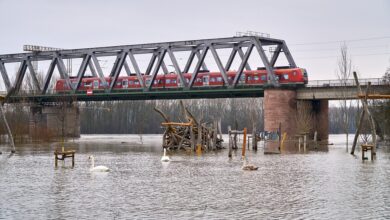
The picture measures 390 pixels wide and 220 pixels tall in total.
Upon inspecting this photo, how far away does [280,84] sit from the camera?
288 ft

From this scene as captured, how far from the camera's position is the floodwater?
1977 cm

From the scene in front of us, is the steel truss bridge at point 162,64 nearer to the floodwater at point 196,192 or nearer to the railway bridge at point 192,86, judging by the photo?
the railway bridge at point 192,86

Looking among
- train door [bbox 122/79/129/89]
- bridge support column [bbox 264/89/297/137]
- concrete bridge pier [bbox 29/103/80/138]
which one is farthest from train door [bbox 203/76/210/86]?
concrete bridge pier [bbox 29/103/80/138]

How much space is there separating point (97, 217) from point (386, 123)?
5866 cm

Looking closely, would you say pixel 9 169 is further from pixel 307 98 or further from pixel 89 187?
pixel 307 98

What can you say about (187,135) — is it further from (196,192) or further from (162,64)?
(162,64)

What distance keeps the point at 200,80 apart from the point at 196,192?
244ft

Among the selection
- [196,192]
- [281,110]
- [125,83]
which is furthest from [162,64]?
[196,192]

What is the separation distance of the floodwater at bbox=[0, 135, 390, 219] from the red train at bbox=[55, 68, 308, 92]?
51.1 meters

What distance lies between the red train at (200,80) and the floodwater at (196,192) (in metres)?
51.1

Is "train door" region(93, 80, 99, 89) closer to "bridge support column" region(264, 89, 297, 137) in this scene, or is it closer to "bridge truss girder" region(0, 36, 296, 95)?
"bridge truss girder" region(0, 36, 296, 95)

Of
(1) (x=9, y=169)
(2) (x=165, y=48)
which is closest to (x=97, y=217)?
(1) (x=9, y=169)

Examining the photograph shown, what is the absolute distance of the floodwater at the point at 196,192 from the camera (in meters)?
19.8

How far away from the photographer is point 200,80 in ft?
325
